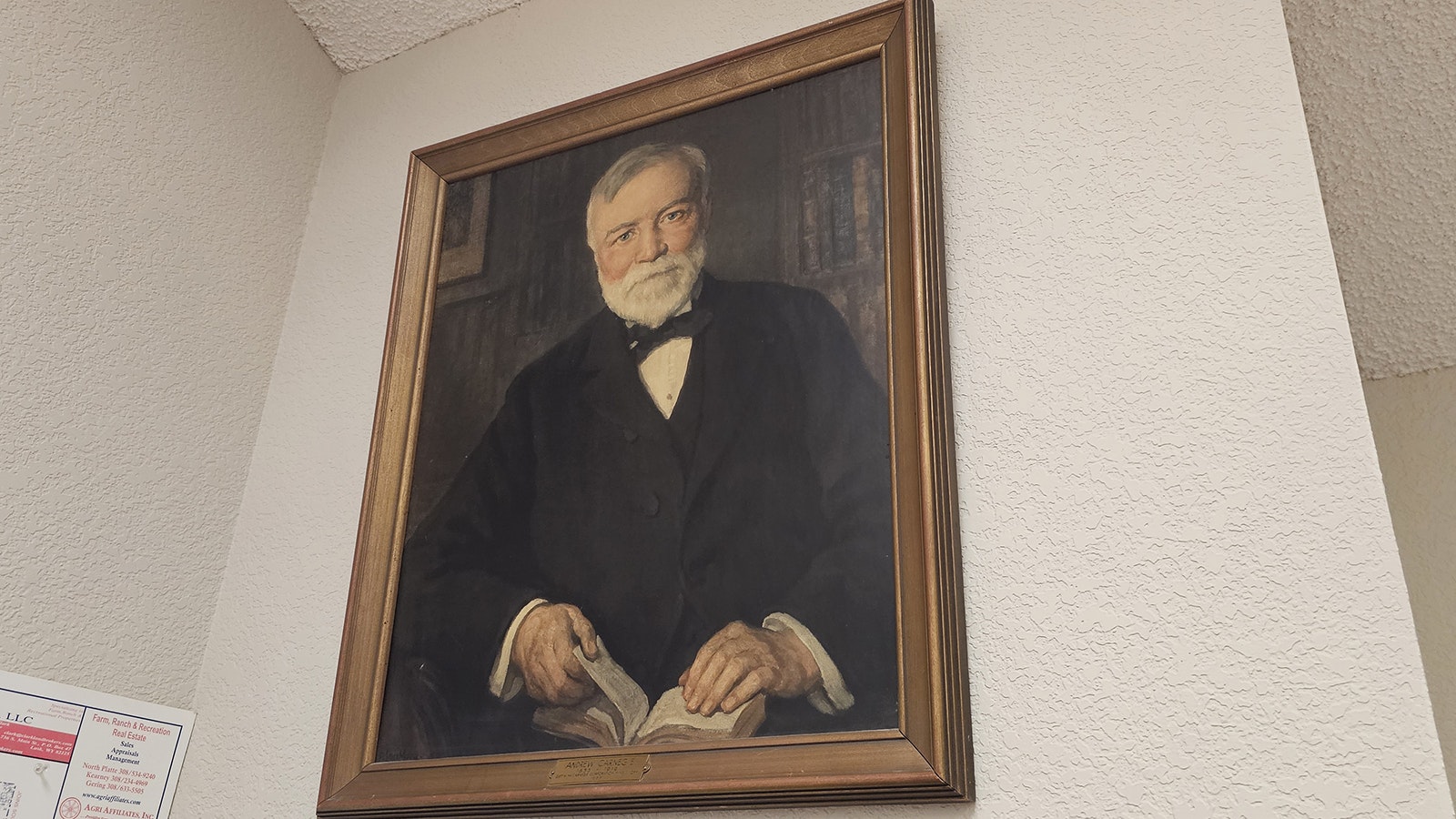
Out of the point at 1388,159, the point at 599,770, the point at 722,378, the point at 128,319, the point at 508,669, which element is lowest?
the point at 599,770

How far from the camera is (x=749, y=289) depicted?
125 centimetres

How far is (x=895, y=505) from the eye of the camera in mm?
1041

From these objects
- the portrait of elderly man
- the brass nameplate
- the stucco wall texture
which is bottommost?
the brass nameplate

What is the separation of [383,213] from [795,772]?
43.7 inches

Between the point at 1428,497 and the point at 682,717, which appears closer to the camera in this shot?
the point at 682,717

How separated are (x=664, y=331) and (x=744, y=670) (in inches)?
17.1

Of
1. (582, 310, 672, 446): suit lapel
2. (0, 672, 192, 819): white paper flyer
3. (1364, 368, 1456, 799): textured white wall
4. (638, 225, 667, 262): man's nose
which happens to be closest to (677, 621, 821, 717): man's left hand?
(582, 310, 672, 446): suit lapel

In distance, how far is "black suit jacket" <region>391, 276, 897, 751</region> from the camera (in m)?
1.06

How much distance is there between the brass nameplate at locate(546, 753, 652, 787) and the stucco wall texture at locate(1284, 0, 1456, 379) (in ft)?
4.79

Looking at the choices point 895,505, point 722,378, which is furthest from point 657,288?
point 895,505

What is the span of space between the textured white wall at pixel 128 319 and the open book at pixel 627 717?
60cm

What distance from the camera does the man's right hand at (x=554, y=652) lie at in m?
1.13

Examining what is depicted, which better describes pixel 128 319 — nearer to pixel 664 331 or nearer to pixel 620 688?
pixel 664 331

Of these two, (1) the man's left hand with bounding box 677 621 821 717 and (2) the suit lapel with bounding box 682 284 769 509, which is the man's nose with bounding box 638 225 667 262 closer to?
(2) the suit lapel with bounding box 682 284 769 509
